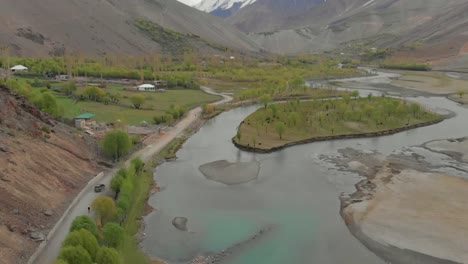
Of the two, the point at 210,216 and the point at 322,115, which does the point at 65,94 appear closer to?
the point at 322,115

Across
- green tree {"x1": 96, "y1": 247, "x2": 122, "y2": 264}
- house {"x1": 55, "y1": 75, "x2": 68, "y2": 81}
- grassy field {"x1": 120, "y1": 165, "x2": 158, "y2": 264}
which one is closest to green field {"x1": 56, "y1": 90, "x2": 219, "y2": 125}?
grassy field {"x1": 120, "y1": 165, "x2": 158, "y2": 264}

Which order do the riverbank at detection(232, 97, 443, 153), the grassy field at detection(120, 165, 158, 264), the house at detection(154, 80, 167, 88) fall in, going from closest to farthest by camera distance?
the grassy field at detection(120, 165, 158, 264)
the riverbank at detection(232, 97, 443, 153)
the house at detection(154, 80, 167, 88)

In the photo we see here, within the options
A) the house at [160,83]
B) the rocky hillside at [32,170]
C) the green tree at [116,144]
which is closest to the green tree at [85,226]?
the rocky hillside at [32,170]

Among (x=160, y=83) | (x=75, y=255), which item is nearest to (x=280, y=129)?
(x=75, y=255)

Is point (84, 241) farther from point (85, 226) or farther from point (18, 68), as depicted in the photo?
point (18, 68)

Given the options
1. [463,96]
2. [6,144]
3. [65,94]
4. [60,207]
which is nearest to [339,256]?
[60,207]

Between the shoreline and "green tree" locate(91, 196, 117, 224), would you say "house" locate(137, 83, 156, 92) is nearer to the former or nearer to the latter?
the shoreline
